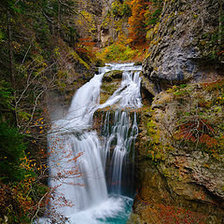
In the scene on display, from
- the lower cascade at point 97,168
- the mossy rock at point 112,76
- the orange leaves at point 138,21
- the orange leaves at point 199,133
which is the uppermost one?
the orange leaves at point 138,21

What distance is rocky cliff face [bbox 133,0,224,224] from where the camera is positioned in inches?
173

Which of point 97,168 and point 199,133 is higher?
point 199,133

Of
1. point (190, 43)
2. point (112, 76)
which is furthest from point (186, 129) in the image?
point (112, 76)

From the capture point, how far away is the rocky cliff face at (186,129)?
4402 millimetres

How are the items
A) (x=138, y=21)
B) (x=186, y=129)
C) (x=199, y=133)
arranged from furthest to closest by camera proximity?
(x=138, y=21) → (x=186, y=129) → (x=199, y=133)

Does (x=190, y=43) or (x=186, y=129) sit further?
(x=190, y=43)

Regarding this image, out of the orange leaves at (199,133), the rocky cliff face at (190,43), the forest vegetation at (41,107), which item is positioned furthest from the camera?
the rocky cliff face at (190,43)

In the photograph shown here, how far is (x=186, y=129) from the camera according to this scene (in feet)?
→ 16.7

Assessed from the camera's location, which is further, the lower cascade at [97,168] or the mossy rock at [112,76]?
the mossy rock at [112,76]

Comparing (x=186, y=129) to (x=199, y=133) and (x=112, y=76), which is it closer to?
(x=199, y=133)

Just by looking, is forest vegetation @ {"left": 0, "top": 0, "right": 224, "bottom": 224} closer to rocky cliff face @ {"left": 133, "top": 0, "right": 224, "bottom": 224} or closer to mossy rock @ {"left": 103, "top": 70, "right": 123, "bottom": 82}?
rocky cliff face @ {"left": 133, "top": 0, "right": 224, "bottom": 224}

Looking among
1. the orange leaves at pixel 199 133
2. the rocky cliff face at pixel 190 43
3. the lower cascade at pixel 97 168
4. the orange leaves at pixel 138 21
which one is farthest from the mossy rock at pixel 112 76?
the orange leaves at pixel 138 21

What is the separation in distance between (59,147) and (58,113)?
461 centimetres

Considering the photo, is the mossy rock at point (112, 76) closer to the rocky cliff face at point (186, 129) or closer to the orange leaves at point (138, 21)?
the rocky cliff face at point (186, 129)
